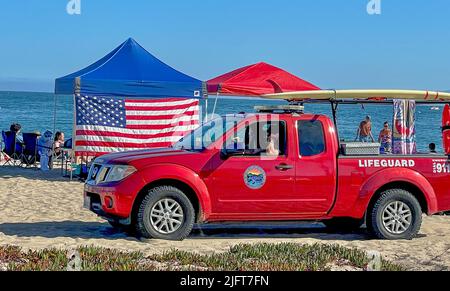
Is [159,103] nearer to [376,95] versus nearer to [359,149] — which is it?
[376,95]

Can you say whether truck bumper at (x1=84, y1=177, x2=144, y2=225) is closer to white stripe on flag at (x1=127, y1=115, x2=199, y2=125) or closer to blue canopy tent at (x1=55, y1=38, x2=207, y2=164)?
blue canopy tent at (x1=55, y1=38, x2=207, y2=164)

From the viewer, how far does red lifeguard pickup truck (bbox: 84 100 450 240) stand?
962 centimetres

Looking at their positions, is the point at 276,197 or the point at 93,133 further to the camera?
the point at 93,133

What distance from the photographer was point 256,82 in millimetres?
19016

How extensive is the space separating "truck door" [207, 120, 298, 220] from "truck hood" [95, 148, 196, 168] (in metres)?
0.56

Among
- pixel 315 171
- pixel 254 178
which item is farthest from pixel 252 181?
pixel 315 171

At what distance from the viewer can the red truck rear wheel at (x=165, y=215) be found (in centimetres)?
955

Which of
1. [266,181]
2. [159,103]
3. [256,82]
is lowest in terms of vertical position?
[266,181]

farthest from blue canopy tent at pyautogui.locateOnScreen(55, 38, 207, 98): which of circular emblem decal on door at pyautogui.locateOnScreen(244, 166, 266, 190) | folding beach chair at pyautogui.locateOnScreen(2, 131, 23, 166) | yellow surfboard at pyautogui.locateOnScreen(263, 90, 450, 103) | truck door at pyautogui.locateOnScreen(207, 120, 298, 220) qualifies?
circular emblem decal on door at pyautogui.locateOnScreen(244, 166, 266, 190)

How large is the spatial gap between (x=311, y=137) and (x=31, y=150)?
1226 centimetres

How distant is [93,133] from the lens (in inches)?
704
